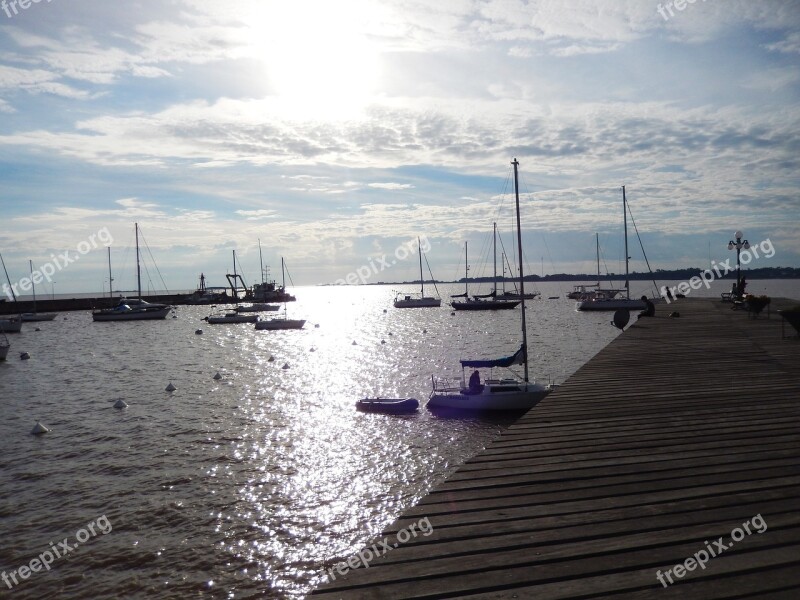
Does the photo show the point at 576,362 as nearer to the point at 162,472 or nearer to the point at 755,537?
the point at 162,472

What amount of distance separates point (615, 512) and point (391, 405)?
1836 centimetres

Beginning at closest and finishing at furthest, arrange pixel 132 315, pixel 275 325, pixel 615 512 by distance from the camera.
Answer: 1. pixel 615 512
2. pixel 275 325
3. pixel 132 315

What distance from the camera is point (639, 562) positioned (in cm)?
475

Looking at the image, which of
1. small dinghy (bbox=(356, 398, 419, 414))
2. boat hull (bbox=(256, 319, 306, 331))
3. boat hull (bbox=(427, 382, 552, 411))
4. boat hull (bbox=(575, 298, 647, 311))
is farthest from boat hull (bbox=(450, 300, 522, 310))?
boat hull (bbox=(427, 382, 552, 411))

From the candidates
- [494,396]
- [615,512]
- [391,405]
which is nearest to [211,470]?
[391,405]

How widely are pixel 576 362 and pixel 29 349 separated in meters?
49.3

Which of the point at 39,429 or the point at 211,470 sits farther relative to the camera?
the point at 39,429

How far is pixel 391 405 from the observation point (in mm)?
23797

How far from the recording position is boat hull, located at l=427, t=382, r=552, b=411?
71.7ft

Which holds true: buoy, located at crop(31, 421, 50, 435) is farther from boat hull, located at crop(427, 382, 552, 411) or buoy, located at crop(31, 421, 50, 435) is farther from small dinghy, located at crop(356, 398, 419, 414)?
boat hull, located at crop(427, 382, 552, 411)

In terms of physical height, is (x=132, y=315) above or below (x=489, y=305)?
above

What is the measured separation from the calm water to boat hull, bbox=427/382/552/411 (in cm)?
73

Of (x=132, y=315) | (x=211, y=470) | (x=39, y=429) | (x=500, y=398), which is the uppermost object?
(x=132, y=315)

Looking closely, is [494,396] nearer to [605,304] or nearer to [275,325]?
[275,325]
